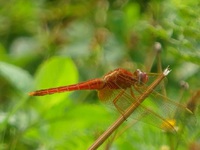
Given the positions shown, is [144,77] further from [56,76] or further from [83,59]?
[83,59]

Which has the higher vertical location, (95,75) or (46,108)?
(46,108)

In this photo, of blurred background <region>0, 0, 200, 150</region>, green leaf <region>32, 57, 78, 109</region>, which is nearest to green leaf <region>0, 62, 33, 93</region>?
blurred background <region>0, 0, 200, 150</region>

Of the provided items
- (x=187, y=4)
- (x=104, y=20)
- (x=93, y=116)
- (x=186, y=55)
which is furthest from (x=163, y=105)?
(x=104, y=20)

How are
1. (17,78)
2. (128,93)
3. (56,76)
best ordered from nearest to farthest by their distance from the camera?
(128,93) < (56,76) < (17,78)

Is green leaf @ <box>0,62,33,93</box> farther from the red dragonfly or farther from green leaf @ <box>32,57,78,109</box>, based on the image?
the red dragonfly

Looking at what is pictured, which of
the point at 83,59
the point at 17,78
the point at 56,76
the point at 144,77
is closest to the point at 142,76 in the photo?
the point at 144,77

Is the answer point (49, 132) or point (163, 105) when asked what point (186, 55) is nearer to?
point (163, 105)

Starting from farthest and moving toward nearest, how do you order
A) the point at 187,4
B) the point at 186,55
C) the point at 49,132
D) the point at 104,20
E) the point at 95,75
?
1. the point at 104,20
2. the point at 95,75
3. the point at 49,132
4. the point at 187,4
5. the point at 186,55

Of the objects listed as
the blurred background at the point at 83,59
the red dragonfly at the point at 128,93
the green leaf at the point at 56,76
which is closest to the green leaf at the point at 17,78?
the blurred background at the point at 83,59
